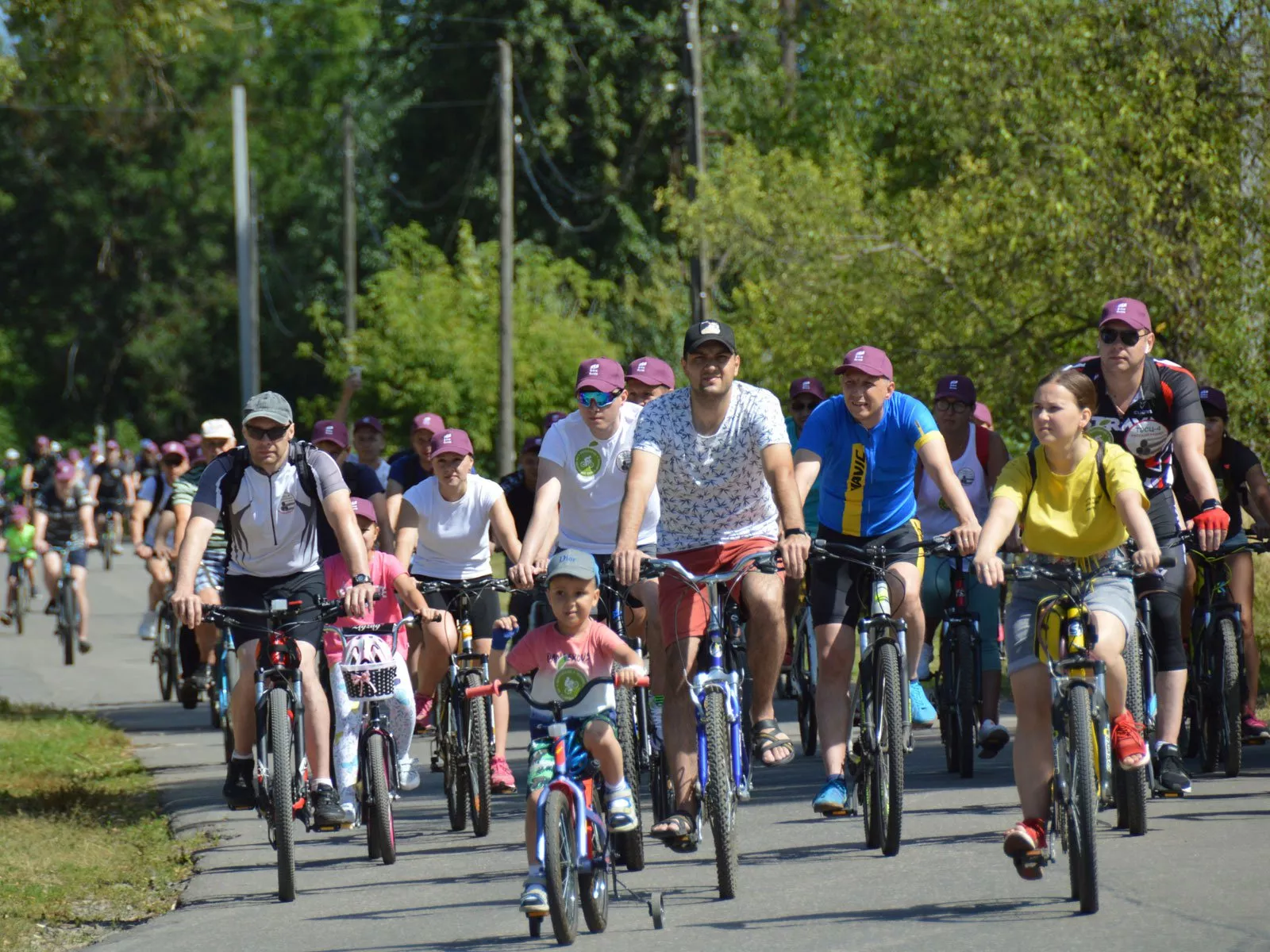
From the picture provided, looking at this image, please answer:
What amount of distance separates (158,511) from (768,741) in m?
9.16

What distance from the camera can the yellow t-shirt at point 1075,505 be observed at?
717 centimetres

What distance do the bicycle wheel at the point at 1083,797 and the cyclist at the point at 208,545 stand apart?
6.12 meters

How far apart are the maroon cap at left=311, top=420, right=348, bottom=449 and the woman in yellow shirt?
6.52 metres

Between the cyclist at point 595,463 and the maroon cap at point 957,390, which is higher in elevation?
the maroon cap at point 957,390

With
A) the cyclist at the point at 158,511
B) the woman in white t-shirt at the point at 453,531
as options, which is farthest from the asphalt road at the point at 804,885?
the cyclist at the point at 158,511

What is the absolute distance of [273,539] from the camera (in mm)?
8570

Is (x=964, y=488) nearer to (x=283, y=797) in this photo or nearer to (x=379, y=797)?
(x=379, y=797)

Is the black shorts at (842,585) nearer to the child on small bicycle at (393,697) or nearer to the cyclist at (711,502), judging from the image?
the cyclist at (711,502)

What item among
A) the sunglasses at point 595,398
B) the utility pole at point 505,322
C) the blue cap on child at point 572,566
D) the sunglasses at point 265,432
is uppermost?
the utility pole at point 505,322

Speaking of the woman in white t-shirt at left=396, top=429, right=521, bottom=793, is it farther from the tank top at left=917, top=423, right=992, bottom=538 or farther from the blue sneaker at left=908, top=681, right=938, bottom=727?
the tank top at left=917, top=423, right=992, bottom=538

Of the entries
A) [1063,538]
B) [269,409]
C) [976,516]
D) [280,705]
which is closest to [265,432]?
[269,409]

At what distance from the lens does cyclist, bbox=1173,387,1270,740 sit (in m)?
9.73

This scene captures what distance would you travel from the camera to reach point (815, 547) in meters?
7.74

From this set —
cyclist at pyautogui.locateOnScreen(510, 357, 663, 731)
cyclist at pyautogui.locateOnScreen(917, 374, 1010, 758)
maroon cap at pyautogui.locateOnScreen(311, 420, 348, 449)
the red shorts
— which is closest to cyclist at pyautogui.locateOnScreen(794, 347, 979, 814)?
the red shorts
